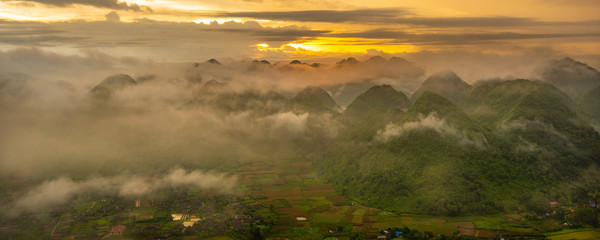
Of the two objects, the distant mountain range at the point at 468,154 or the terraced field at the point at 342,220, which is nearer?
the terraced field at the point at 342,220

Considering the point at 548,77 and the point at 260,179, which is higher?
the point at 548,77

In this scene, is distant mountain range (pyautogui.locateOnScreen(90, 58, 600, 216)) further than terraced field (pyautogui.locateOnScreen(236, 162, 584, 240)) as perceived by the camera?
Yes

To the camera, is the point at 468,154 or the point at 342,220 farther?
the point at 468,154

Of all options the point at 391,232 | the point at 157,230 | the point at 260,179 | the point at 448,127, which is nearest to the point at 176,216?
the point at 157,230

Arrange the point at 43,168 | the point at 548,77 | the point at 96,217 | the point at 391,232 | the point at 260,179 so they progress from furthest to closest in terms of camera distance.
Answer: the point at 548,77 → the point at 43,168 → the point at 260,179 → the point at 96,217 → the point at 391,232

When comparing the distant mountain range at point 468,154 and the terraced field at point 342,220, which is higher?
the distant mountain range at point 468,154

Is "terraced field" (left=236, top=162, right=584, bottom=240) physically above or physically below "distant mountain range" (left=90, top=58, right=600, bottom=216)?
below

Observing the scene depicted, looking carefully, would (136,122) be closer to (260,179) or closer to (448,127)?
(260,179)

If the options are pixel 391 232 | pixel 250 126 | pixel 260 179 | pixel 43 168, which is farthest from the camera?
pixel 250 126

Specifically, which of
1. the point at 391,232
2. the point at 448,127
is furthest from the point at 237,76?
A: the point at 391,232

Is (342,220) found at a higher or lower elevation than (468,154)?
lower

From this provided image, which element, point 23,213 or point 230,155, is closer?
point 23,213
